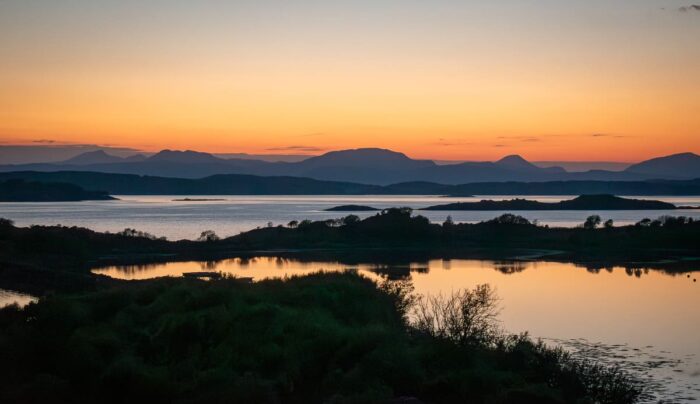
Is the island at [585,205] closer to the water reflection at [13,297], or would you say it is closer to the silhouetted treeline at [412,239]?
the silhouetted treeline at [412,239]

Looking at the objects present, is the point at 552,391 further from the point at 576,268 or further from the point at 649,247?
the point at 649,247

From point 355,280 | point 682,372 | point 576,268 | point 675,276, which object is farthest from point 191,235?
point 682,372

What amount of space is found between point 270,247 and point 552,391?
190ft

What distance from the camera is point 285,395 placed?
15508 mm

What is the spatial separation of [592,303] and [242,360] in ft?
80.2

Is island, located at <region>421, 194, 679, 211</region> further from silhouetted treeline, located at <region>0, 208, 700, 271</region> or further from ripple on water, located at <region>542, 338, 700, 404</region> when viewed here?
ripple on water, located at <region>542, 338, 700, 404</region>

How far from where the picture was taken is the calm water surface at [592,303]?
2312cm

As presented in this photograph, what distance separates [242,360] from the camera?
1595 centimetres

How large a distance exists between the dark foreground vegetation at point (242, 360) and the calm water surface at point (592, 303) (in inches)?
172

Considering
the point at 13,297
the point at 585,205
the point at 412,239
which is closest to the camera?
the point at 13,297

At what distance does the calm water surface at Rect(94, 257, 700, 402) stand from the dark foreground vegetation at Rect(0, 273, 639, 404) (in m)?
4.36

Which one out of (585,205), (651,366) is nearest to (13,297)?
(651,366)

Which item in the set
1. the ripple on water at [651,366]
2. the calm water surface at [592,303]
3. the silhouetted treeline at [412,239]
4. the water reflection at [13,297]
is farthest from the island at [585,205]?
the ripple on water at [651,366]

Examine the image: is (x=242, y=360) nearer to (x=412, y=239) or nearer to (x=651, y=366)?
(x=651, y=366)
